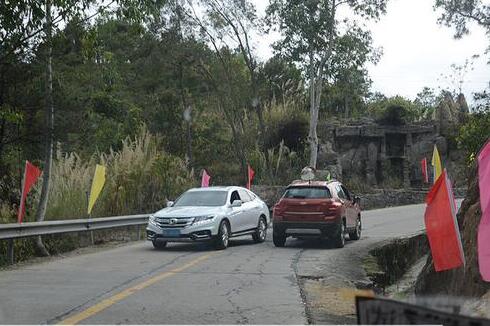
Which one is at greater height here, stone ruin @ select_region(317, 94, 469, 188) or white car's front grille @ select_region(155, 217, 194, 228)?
stone ruin @ select_region(317, 94, 469, 188)

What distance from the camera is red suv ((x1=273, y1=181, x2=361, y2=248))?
1653 cm

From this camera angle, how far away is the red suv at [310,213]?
16.5 m

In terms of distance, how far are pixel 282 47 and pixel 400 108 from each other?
1445cm

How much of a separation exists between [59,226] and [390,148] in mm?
35613

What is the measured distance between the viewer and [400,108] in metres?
46.8

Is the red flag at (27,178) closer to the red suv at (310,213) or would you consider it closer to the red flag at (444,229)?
the red suv at (310,213)

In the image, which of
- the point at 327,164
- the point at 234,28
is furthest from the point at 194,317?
the point at 327,164

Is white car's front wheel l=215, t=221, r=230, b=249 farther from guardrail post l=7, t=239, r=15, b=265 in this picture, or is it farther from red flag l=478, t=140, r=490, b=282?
red flag l=478, t=140, r=490, b=282

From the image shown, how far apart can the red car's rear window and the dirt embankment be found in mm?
4511

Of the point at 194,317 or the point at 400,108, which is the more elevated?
the point at 400,108

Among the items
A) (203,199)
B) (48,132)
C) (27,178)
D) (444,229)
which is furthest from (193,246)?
(444,229)

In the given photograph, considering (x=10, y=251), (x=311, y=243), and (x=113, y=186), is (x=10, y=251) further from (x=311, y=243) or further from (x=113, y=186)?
(x=311, y=243)

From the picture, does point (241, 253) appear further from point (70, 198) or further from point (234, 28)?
point (234, 28)

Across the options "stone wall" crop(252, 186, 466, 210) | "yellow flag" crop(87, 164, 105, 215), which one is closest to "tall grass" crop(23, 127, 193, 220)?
"yellow flag" crop(87, 164, 105, 215)
